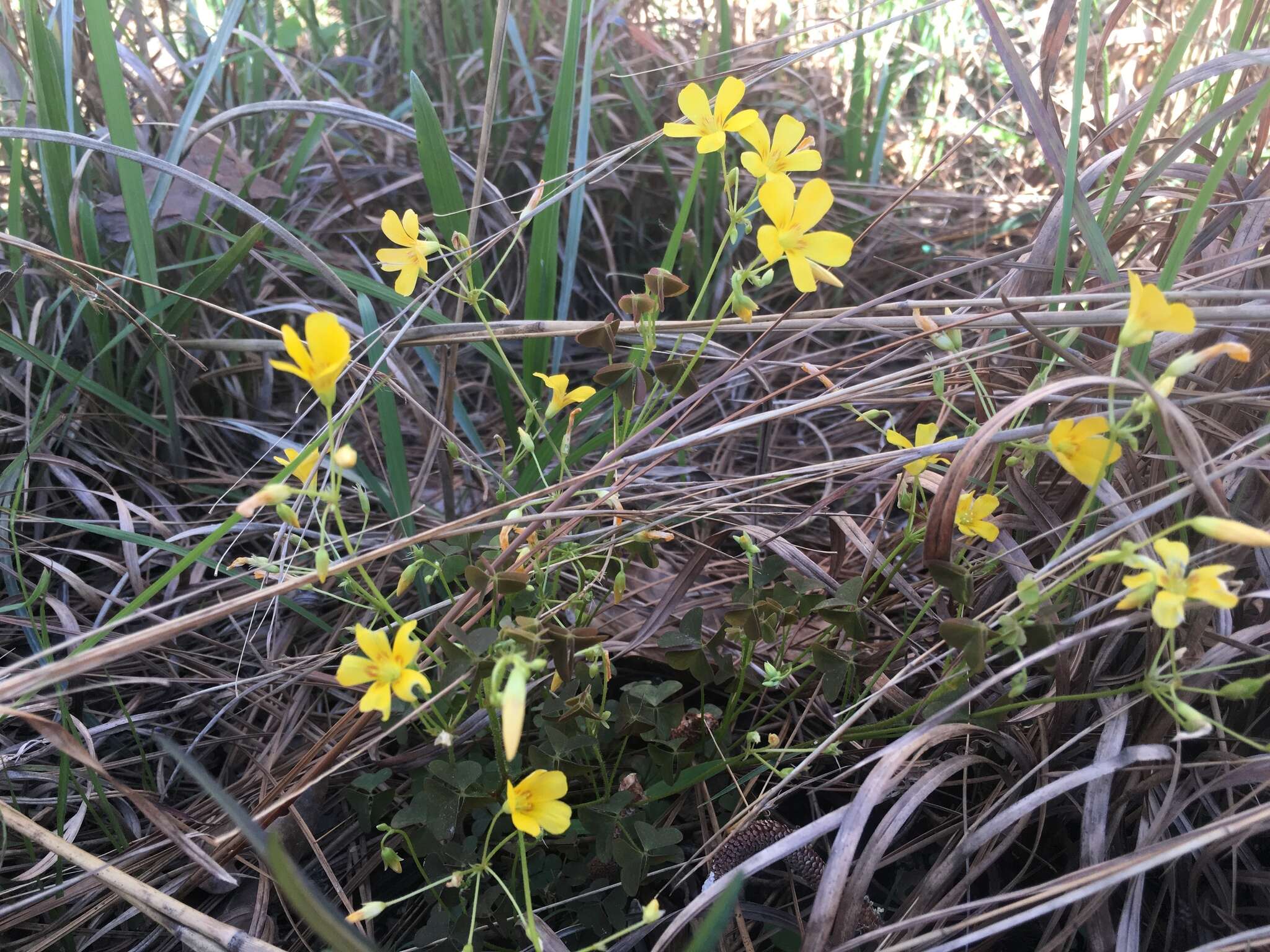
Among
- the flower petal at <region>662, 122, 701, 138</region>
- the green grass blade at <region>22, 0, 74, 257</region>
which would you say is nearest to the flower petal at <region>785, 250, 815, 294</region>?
the flower petal at <region>662, 122, 701, 138</region>

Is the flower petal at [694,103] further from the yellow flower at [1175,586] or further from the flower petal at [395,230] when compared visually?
the yellow flower at [1175,586]

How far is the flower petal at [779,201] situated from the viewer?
42.3 inches

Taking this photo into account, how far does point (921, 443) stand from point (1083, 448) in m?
0.33

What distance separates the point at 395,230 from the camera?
1229 millimetres

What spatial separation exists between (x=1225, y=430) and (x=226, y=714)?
156 cm

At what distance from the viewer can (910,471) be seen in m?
1.15

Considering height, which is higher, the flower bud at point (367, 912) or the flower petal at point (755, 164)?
the flower petal at point (755, 164)

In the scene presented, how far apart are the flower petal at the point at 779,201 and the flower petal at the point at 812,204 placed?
1 cm

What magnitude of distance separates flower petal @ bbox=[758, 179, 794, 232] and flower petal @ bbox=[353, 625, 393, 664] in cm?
65

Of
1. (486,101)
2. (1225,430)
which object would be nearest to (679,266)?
(486,101)

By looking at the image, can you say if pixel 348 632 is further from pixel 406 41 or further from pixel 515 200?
pixel 406 41

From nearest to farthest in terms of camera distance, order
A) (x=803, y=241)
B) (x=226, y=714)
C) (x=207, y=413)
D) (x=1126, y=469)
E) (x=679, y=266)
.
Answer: (x=803, y=241) → (x=1126, y=469) → (x=226, y=714) → (x=207, y=413) → (x=679, y=266)

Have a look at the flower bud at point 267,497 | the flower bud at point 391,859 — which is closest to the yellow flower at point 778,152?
the flower bud at point 267,497

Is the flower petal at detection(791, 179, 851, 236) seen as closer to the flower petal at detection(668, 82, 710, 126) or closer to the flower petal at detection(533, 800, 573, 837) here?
the flower petal at detection(668, 82, 710, 126)
